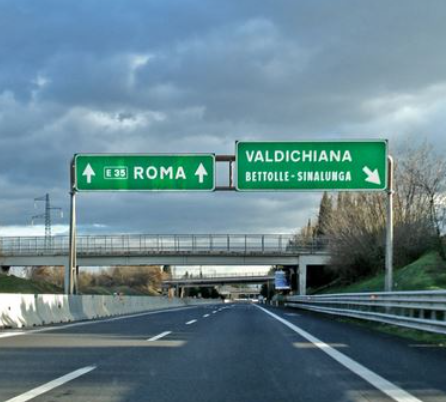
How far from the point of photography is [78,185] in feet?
84.2

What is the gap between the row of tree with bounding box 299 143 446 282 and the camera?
142 ft

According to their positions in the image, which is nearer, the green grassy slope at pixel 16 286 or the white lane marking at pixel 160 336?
the white lane marking at pixel 160 336

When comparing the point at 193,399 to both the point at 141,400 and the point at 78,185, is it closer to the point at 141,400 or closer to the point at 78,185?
the point at 141,400

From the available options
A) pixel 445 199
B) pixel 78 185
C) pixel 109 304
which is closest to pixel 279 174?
pixel 78 185

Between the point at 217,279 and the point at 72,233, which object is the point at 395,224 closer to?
the point at 72,233

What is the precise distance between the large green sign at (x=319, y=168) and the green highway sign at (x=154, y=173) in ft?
5.04

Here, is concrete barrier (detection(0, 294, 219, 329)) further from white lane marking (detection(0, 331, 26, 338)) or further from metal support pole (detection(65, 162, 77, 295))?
white lane marking (detection(0, 331, 26, 338))

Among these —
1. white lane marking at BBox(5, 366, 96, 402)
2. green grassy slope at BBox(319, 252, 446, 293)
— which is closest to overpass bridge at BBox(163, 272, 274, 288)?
green grassy slope at BBox(319, 252, 446, 293)

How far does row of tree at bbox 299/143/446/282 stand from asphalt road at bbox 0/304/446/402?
2637 cm

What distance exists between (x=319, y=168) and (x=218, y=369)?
51.9 feet

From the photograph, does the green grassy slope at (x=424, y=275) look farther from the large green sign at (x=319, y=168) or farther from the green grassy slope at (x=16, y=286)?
the green grassy slope at (x=16, y=286)

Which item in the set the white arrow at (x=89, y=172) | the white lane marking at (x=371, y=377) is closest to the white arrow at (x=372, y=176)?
the white arrow at (x=89, y=172)

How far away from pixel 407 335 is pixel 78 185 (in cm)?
1486

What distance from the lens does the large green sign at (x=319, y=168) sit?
24.1 metres
